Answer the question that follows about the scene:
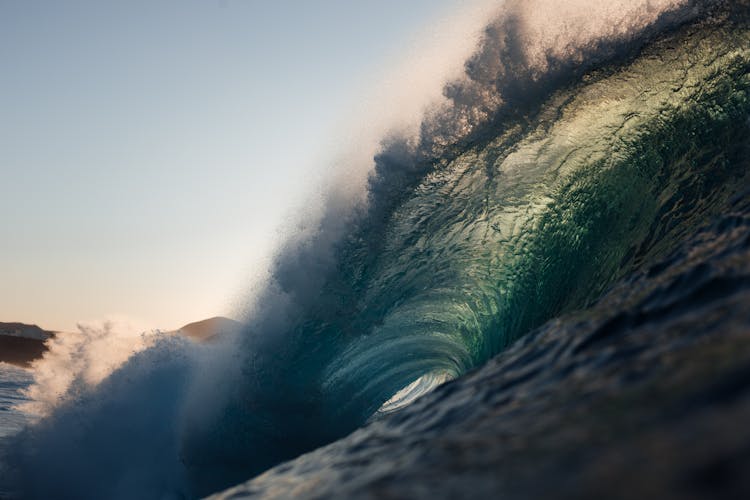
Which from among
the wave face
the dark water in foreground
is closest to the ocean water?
the wave face

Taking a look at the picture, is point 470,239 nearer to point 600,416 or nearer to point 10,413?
point 600,416

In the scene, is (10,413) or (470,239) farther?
(10,413)

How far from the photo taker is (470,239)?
6.27 meters

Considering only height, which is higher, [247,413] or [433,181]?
[433,181]

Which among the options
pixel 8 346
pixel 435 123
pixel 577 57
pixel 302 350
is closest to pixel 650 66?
pixel 577 57

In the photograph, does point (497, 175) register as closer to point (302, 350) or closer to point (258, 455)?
point (302, 350)

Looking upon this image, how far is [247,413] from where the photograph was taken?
6.46 m

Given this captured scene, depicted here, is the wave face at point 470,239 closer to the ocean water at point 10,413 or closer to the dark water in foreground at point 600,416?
the dark water in foreground at point 600,416

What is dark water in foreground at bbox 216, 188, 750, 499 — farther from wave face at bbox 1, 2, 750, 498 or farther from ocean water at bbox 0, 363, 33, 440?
ocean water at bbox 0, 363, 33, 440

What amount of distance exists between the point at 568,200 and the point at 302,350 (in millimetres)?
3532

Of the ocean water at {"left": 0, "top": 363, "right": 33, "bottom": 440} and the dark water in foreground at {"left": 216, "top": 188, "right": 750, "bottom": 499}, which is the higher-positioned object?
the ocean water at {"left": 0, "top": 363, "right": 33, "bottom": 440}

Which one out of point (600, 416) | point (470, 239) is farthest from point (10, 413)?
point (600, 416)

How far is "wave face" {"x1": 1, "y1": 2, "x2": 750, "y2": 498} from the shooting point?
17.1 ft

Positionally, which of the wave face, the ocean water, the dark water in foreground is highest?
the ocean water
